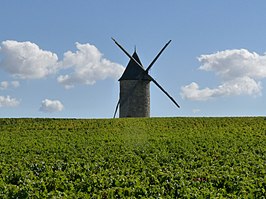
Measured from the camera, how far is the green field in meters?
10.6

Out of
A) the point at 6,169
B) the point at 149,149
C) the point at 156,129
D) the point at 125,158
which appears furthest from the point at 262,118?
the point at 6,169

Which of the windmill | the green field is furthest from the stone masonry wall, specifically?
the green field

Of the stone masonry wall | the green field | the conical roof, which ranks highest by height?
the conical roof

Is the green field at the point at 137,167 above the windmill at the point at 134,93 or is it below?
below

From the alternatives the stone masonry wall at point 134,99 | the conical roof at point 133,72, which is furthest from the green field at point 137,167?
the conical roof at point 133,72

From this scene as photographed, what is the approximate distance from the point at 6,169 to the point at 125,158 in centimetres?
476

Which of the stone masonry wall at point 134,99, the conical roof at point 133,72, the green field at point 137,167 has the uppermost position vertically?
the conical roof at point 133,72

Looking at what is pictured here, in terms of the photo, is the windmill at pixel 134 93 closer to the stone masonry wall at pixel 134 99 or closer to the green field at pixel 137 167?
the stone masonry wall at pixel 134 99

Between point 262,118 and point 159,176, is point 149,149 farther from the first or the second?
point 262,118

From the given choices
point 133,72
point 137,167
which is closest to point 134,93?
point 133,72

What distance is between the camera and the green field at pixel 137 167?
1055 cm

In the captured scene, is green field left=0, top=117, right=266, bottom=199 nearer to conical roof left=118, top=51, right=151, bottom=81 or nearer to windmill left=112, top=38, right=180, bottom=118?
windmill left=112, top=38, right=180, bottom=118

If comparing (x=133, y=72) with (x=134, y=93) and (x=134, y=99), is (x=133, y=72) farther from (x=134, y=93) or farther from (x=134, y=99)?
(x=134, y=99)

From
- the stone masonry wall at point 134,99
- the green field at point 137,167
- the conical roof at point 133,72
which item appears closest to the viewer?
the green field at point 137,167
